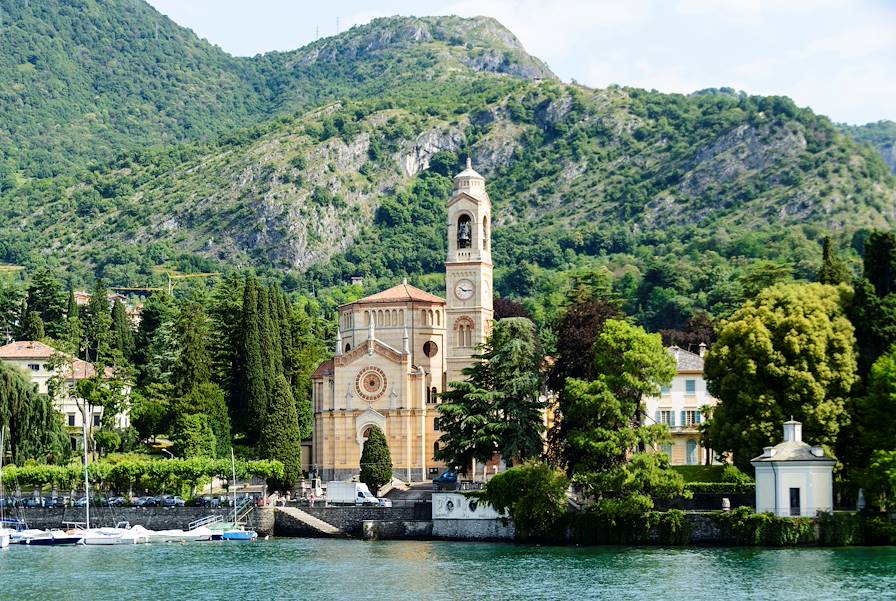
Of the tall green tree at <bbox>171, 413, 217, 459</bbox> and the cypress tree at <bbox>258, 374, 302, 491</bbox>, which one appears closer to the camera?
the cypress tree at <bbox>258, 374, 302, 491</bbox>

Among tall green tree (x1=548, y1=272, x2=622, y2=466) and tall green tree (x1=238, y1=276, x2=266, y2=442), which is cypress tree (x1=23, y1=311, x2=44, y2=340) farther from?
tall green tree (x1=548, y1=272, x2=622, y2=466)

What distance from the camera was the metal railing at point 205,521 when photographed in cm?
8912

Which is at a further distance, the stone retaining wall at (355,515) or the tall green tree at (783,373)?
the stone retaining wall at (355,515)

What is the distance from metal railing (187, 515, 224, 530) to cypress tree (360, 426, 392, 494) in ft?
40.6

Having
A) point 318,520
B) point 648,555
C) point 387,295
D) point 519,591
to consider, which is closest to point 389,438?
point 387,295

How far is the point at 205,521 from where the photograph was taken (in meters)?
89.2

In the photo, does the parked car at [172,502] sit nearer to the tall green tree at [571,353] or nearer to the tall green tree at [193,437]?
the tall green tree at [193,437]

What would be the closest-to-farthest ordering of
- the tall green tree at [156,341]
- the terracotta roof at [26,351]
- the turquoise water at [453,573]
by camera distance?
the turquoise water at [453,573] < the tall green tree at [156,341] < the terracotta roof at [26,351]

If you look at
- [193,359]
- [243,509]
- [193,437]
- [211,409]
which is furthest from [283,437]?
[193,359]

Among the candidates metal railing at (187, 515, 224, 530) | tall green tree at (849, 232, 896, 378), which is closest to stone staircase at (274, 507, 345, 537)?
metal railing at (187, 515, 224, 530)

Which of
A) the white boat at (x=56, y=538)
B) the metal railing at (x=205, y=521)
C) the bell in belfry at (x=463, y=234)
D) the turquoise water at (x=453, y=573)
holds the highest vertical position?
the bell in belfry at (x=463, y=234)

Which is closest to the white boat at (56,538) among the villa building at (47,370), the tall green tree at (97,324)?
the villa building at (47,370)

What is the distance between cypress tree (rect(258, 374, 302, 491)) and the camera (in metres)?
99.3

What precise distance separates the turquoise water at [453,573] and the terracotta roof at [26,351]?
48.4m
